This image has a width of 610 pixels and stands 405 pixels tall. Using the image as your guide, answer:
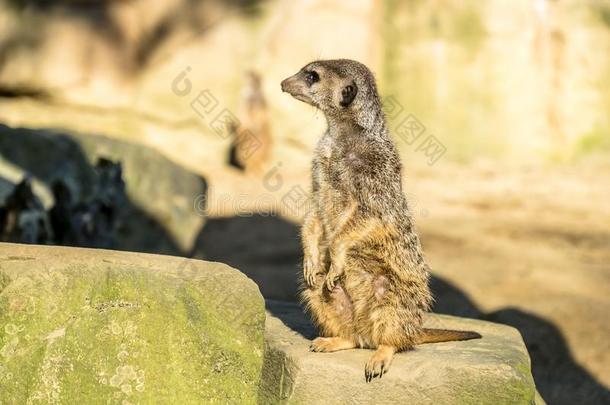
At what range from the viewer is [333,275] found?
2.74 metres

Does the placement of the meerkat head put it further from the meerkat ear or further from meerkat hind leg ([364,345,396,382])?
meerkat hind leg ([364,345,396,382])

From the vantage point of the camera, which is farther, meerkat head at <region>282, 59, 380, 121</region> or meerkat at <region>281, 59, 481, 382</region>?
meerkat head at <region>282, 59, 380, 121</region>

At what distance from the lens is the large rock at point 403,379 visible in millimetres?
2479

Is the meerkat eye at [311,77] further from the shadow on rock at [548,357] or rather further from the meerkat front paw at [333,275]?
the shadow on rock at [548,357]

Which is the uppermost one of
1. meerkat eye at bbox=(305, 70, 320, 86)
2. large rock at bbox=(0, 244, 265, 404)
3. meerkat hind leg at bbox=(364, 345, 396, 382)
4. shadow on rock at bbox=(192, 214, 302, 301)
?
meerkat eye at bbox=(305, 70, 320, 86)

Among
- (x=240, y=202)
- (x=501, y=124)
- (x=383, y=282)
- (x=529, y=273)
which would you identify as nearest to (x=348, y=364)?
(x=383, y=282)

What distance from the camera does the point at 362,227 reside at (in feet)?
8.91

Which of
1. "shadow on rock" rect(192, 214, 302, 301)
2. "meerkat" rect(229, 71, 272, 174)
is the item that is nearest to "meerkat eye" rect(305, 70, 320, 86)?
"shadow on rock" rect(192, 214, 302, 301)

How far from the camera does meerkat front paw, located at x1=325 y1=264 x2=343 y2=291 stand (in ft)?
8.99

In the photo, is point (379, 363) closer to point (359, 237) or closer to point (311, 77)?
point (359, 237)

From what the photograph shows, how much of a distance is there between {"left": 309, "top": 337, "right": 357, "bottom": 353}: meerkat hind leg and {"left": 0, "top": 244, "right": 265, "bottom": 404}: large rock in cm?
21

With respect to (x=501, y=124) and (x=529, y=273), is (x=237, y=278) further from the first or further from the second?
(x=501, y=124)

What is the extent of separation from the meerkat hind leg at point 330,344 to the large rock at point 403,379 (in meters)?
0.03

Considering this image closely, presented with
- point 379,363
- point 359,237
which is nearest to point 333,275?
point 359,237
